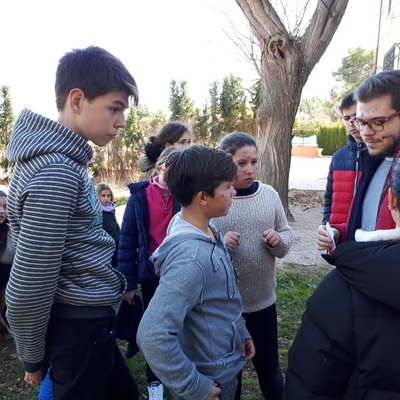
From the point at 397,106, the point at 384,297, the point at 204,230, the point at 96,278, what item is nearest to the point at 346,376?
the point at 384,297

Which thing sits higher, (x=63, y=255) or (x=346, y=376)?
(x=63, y=255)

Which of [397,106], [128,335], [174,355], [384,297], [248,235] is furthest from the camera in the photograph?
[128,335]

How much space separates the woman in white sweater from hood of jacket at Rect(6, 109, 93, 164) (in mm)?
933

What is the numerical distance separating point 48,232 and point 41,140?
13.7 inches

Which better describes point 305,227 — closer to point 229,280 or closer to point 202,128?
point 229,280

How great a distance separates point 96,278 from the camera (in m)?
1.56

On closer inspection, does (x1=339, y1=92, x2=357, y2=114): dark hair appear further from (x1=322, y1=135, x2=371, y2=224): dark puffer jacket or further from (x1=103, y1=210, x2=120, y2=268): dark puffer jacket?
(x1=103, y1=210, x2=120, y2=268): dark puffer jacket

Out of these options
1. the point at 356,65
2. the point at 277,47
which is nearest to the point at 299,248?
the point at 277,47

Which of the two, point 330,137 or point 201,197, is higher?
point 201,197

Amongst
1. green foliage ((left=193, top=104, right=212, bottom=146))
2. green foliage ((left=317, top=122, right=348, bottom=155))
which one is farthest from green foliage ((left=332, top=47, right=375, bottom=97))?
green foliage ((left=193, top=104, right=212, bottom=146))

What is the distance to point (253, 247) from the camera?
84.9 inches

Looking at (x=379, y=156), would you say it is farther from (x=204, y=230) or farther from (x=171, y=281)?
(x=171, y=281)

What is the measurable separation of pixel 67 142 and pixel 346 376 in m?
1.25

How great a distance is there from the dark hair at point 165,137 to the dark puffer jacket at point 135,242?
2.52ft
